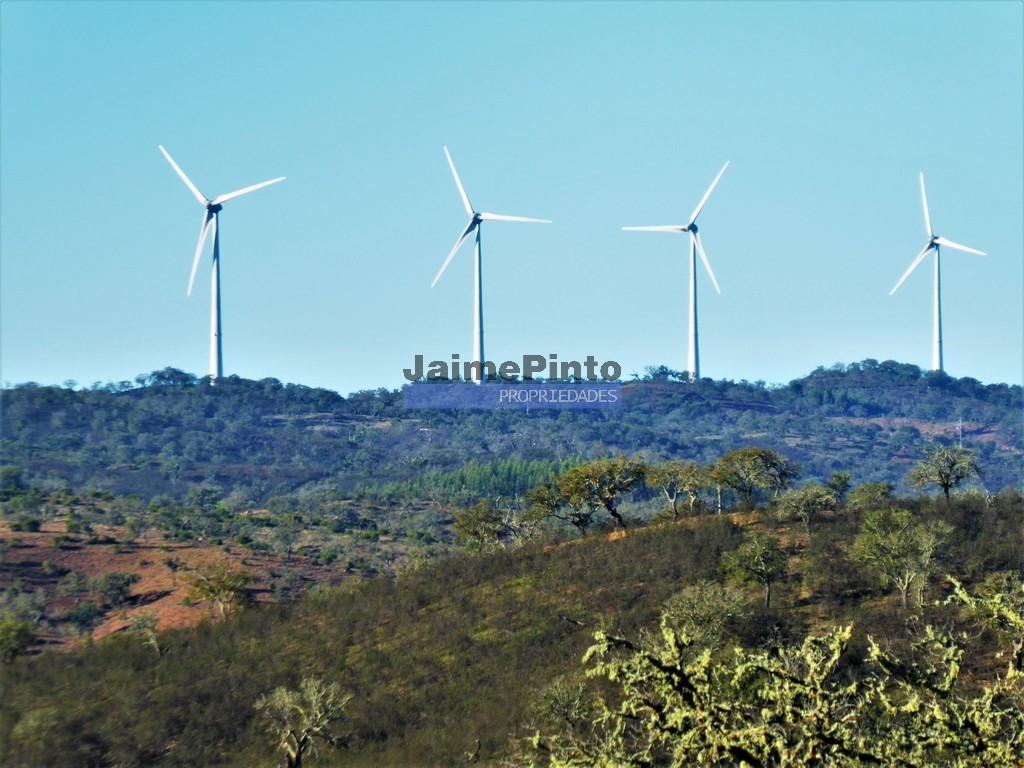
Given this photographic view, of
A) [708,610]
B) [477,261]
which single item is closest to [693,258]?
[477,261]

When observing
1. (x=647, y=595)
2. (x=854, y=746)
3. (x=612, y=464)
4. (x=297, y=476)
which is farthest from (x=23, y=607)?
(x=297, y=476)

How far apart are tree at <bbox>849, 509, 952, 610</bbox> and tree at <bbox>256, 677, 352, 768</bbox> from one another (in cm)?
2456

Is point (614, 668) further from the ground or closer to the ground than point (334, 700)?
further from the ground

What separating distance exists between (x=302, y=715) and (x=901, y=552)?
2761 centimetres

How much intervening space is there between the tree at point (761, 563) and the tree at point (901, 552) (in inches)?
141

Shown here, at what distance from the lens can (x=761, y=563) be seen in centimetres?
5800

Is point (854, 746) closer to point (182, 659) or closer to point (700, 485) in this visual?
point (182, 659)

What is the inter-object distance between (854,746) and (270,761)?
1438 inches

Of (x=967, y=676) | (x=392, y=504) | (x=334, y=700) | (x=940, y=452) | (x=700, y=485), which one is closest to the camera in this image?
(x=967, y=676)

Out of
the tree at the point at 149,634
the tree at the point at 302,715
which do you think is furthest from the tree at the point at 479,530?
the tree at the point at 302,715

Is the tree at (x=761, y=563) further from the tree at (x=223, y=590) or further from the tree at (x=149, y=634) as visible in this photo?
the tree at (x=223, y=590)

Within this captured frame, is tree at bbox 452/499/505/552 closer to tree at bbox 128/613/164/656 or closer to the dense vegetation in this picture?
the dense vegetation

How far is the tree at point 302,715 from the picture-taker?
152 feet

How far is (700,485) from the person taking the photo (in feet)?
256
